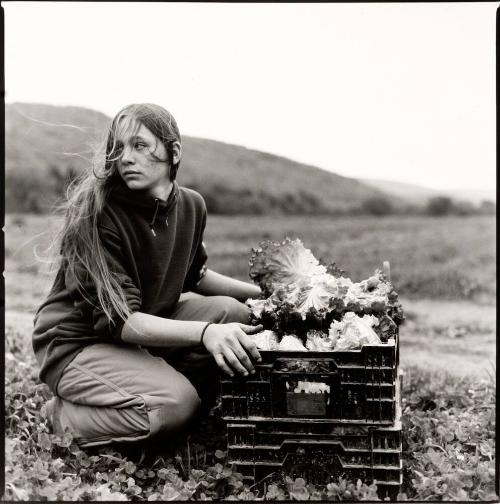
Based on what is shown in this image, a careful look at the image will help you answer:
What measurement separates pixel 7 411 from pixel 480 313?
472 cm

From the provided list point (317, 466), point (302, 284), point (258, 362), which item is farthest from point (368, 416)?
point (302, 284)

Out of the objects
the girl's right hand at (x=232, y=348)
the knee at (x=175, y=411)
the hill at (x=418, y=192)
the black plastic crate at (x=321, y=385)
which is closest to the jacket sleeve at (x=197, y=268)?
the knee at (x=175, y=411)

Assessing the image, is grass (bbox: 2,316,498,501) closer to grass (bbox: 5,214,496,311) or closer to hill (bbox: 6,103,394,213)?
grass (bbox: 5,214,496,311)

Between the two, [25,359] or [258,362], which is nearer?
[258,362]

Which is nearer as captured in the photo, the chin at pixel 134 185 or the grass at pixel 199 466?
the grass at pixel 199 466

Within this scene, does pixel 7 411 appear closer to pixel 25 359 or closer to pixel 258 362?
pixel 25 359

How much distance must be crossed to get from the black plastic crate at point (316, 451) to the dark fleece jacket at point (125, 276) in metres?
0.68

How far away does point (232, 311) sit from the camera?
323cm

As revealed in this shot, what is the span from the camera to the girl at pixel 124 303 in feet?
8.90

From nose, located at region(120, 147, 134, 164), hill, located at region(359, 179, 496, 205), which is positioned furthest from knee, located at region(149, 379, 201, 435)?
hill, located at region(359, 179, 496, 205)

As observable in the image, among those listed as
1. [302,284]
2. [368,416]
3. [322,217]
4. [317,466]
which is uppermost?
[322,217]

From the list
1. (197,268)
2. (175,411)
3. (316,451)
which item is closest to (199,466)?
(175,411)

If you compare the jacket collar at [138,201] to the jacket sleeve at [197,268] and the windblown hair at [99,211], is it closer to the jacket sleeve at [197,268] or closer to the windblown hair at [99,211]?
the windblown hair at [99,211]

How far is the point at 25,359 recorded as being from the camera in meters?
4.25
